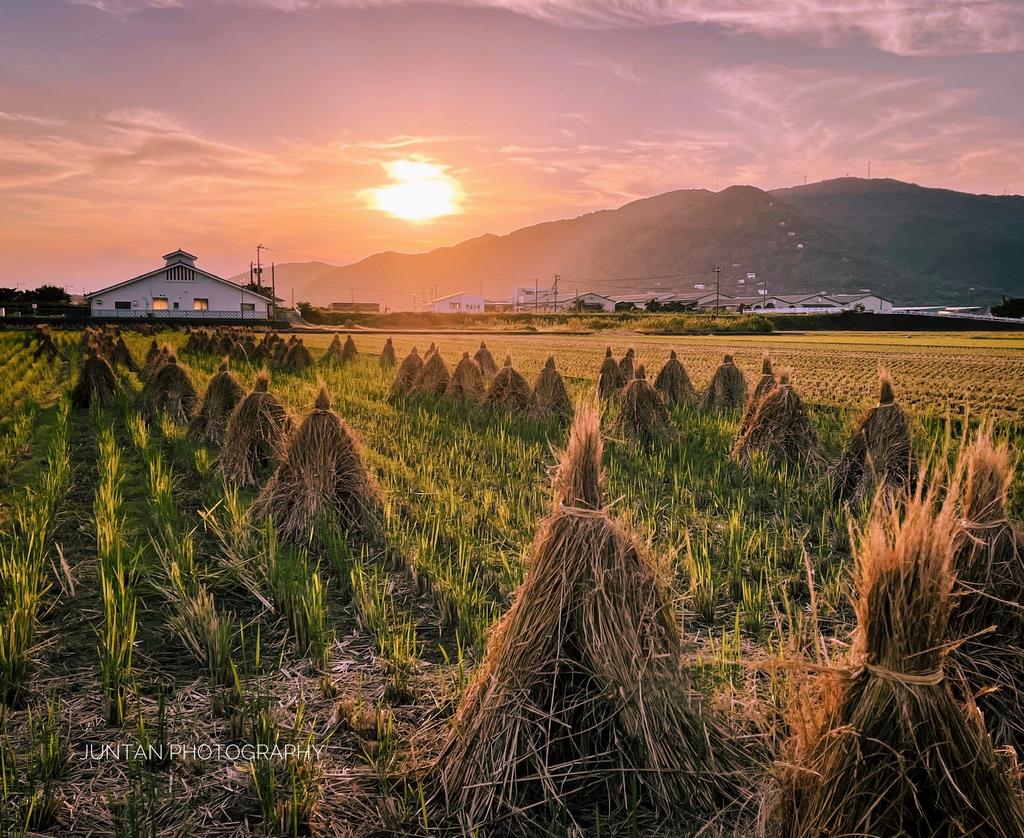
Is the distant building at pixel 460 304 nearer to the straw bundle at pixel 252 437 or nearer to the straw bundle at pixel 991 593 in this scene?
the straw bundle at pixel 252 437

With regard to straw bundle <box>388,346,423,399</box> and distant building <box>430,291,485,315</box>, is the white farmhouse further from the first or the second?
distant building <box>430,291,485,315</box>

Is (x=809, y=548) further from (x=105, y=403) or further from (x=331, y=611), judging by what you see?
(x=105, y=403)

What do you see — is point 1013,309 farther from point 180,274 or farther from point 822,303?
point 180,274

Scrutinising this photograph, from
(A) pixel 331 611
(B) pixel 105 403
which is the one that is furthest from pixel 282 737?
(B) pixel 105 403

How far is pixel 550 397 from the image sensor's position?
43.7ft

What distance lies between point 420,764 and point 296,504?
156 inches

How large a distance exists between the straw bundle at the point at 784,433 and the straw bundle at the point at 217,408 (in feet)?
26.6

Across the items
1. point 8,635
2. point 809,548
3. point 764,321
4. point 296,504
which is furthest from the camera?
point 764,321

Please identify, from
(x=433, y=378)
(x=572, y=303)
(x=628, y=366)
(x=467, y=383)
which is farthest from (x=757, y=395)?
(x=572, y=303)

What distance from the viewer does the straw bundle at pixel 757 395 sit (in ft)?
32.3

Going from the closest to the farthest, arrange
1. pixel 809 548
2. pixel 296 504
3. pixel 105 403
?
pixel 809 548
pixel 296 504
pixel 105 403

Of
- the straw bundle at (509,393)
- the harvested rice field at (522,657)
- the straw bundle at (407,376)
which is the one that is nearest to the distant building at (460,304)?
the straw bundle at (407,376)

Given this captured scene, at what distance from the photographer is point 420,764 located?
304cm

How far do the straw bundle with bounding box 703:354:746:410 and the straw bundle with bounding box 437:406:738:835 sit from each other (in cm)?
1179
